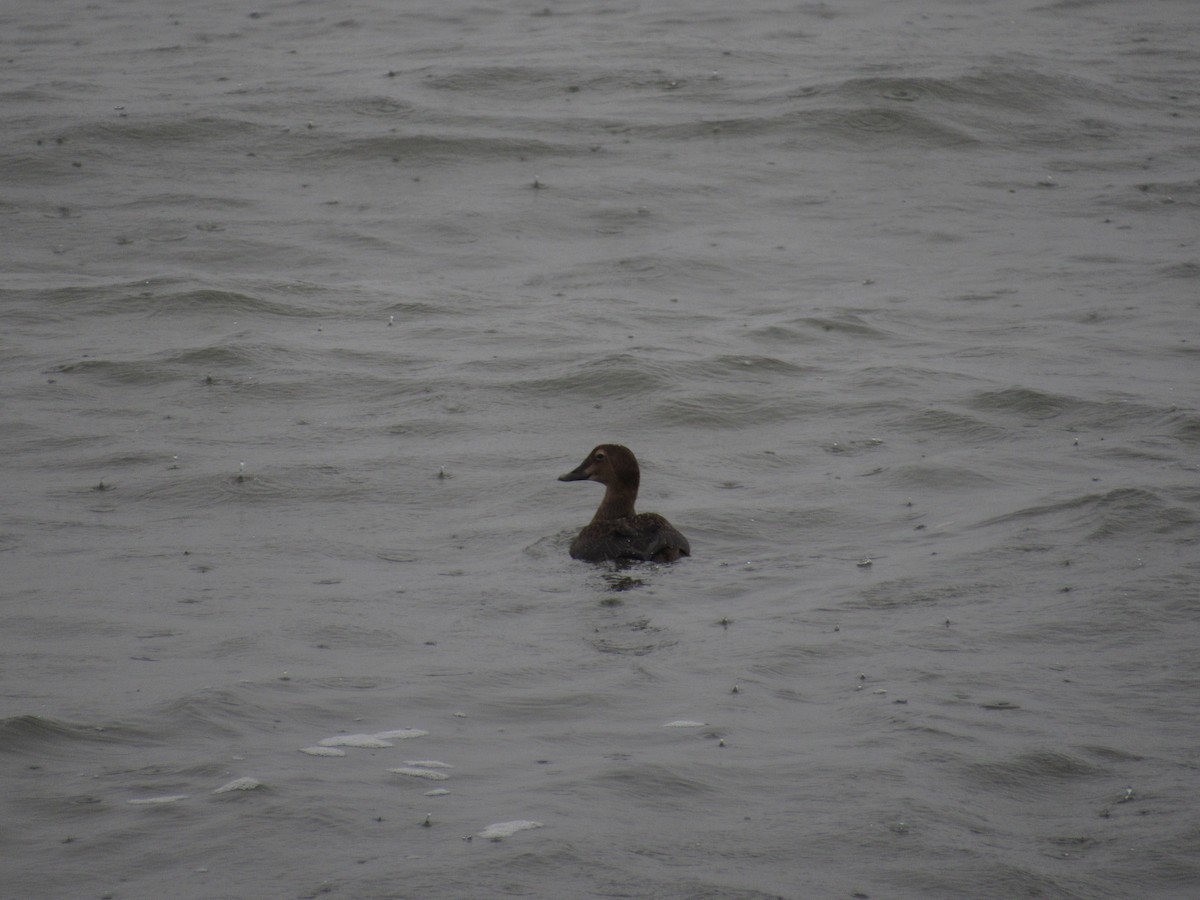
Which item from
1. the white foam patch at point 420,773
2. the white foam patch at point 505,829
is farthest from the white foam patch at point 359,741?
the white foam patch at point 505,829

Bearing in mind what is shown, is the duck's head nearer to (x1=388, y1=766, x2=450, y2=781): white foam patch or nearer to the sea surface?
the sea surface

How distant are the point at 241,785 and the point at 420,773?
69 centimetres

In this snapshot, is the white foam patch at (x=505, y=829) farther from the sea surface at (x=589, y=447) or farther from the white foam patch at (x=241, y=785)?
the white foam patch at (x=241, y=785)

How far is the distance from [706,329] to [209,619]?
749cm

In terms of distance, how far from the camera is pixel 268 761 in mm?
6824

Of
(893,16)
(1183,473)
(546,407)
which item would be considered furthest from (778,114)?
(1183,473)

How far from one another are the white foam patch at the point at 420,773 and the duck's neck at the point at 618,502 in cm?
370

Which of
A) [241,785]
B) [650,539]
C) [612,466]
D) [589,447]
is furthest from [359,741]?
[589,447]

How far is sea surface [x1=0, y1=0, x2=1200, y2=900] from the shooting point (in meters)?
6.40

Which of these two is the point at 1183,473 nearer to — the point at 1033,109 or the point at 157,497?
the point at 157,497

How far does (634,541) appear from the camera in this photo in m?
9.90

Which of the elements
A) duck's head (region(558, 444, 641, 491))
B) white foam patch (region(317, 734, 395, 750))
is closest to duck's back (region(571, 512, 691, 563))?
duck's head (region(558, 444, 641, 491))

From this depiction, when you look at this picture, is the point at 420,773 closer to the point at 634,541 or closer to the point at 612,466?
the point at 634,541

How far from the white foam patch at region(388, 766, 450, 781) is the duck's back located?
328 centimetres
